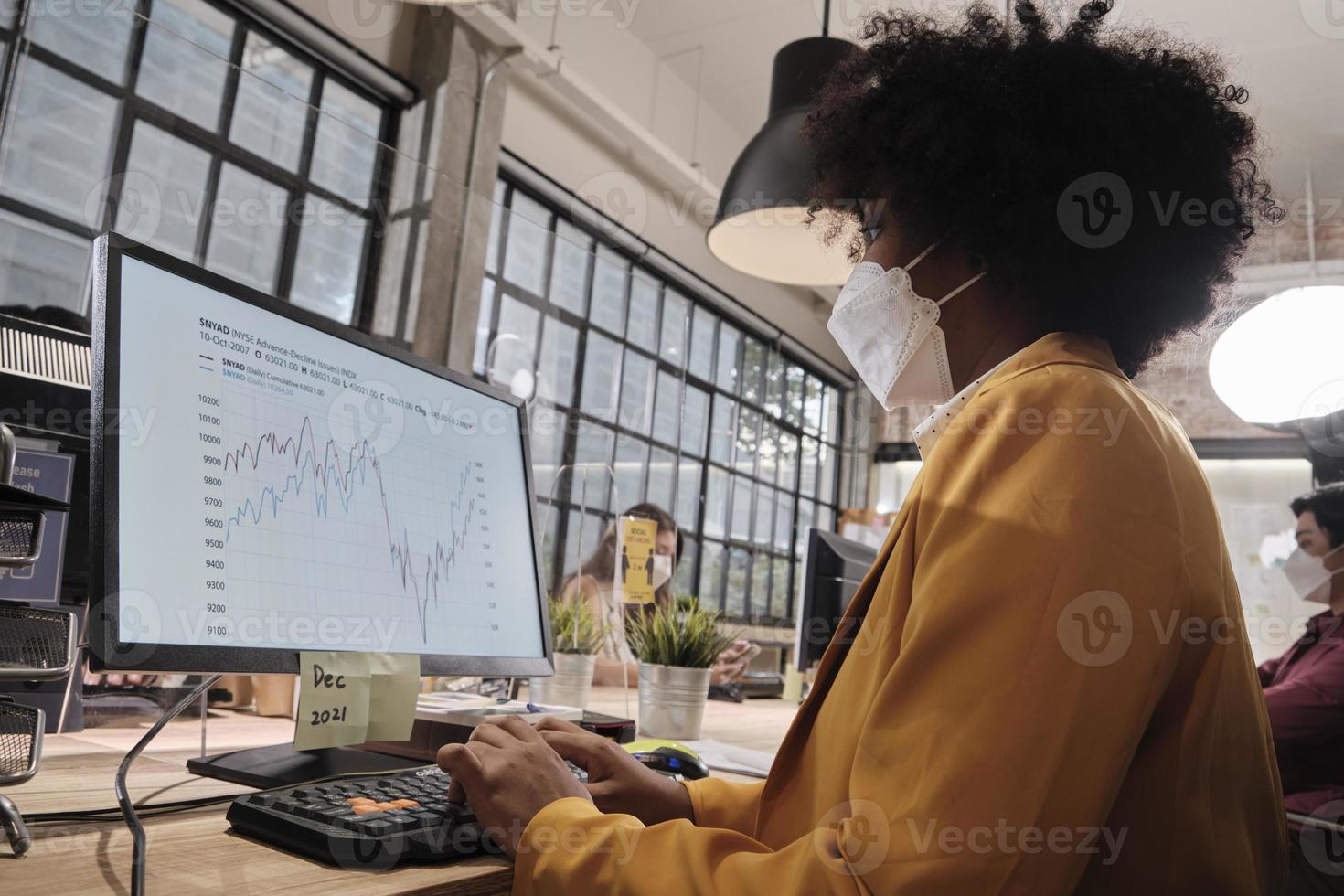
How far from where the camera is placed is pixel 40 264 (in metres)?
2.75

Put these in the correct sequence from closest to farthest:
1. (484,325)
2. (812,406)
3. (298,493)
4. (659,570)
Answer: (298,493), (659,570), (484,325), (812,406)

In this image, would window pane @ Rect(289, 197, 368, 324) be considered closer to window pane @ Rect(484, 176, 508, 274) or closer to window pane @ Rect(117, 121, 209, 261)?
window pane @ Rect(117, 121, 209, 261)

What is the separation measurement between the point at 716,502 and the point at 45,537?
17.3ft

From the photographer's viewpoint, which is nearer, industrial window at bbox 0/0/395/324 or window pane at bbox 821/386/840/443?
industrial window at bbox 0/0/395/324

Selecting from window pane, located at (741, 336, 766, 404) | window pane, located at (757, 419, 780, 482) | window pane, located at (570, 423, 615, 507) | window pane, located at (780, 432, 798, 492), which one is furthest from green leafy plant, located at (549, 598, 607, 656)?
window pane, located at (780, 432, 798, 492)

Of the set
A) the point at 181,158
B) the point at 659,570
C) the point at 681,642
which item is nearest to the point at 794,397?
the point at 181,158

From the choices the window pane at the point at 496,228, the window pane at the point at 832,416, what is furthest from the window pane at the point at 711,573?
the window pane at the point at 496,228

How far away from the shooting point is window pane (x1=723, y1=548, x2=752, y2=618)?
632 cm

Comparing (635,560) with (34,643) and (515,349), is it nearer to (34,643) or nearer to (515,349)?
(34,643)

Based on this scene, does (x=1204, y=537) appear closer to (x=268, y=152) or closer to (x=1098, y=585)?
(x=1098, y=585)

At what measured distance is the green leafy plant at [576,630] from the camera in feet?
5.02

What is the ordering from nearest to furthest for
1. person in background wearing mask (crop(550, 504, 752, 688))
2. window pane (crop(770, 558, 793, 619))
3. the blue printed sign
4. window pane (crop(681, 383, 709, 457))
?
the blue printed sign, person in background wearing mask (crop(550, 504, 752, 688)), window pane (crop(681, 383, 709, 457)), window pane (crop(770, 558, 793, 619))

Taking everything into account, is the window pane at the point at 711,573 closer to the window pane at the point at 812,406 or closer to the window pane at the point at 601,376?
the window pane at the point at 601,376

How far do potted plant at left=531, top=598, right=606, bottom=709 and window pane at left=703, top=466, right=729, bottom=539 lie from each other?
4.43 meters
